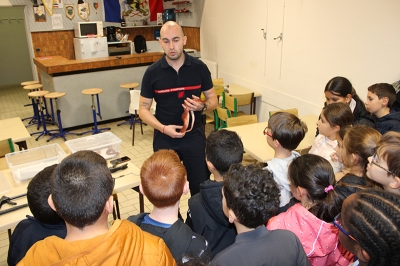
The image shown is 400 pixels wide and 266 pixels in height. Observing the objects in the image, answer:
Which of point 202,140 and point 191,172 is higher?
point 202,140

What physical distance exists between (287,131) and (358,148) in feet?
1.41

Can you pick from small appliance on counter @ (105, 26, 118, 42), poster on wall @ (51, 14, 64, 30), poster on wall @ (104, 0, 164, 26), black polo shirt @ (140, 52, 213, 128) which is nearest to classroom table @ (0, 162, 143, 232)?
black polo shirt @ (140, 52, 213, 128)

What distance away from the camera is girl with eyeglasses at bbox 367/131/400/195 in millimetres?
1607

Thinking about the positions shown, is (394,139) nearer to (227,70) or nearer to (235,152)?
(235,152)

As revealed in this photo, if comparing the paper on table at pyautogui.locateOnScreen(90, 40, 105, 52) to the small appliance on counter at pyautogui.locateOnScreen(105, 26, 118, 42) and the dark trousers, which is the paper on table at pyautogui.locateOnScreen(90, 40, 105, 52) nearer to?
the small appliance on counter at pyautogui.locateOnScreen(105, 26, 118, 42)

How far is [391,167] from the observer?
63.6 inches

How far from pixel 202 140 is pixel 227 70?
12.6 ft

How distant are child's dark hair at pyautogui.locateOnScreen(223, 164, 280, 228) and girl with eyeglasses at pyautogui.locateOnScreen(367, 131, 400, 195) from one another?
2.21 feet

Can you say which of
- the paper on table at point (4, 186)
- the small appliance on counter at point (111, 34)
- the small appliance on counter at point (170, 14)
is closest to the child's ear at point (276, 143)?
the paper on table at point (4, 186)

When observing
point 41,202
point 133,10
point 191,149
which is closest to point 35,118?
point 133,10

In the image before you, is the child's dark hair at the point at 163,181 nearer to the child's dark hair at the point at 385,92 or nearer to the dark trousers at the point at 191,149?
the dark trousers at the point at 191,149

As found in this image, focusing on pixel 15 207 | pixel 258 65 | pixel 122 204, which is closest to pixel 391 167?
pixel 15 207

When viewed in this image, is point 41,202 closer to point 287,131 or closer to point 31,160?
point 31,160

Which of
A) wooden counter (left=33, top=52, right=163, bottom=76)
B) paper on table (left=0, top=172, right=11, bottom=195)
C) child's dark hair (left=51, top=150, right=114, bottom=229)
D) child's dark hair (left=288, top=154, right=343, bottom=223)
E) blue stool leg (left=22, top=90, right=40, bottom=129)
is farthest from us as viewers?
blue stool leg (left=22, top=90, right=40, bottom=129)
